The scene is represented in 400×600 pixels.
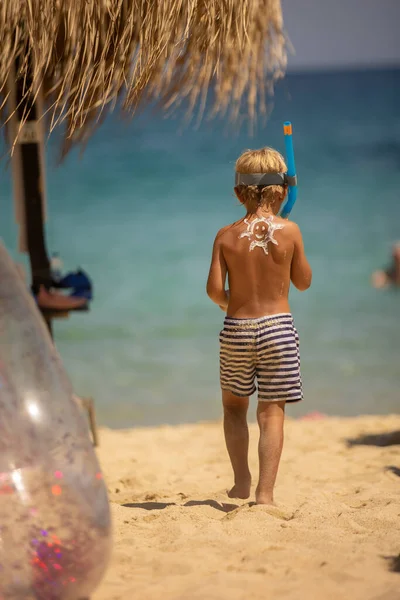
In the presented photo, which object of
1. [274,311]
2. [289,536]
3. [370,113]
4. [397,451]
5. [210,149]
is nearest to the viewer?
[289,536]

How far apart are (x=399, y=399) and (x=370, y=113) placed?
11.4 m

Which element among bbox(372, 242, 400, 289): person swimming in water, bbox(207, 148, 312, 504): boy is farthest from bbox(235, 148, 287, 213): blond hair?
bbox(372, 242, 400, 289): person swimming in water

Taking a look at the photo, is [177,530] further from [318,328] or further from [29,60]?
[318,328]

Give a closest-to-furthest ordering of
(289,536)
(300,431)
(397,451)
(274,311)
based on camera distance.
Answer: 1. (289,536)
2. (274,311)
3. (397,451)
4. (300,431)

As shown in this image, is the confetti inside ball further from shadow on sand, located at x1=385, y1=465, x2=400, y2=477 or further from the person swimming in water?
the person swimming in water

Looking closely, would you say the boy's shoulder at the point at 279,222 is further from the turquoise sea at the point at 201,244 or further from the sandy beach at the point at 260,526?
the turquoise sea at the point at 201,244

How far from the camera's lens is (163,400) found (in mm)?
7043

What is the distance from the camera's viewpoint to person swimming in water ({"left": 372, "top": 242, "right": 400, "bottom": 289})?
33.9 ft

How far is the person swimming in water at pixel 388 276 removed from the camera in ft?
33.9

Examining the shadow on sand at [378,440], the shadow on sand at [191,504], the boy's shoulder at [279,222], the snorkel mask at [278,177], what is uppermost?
the snorkel mask at [278,177]

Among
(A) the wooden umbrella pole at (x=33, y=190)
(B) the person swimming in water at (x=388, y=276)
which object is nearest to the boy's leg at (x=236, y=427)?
(A) the wooden umbrella pole at (x=33, y=190)

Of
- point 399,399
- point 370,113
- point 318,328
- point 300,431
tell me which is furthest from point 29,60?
point 370,113

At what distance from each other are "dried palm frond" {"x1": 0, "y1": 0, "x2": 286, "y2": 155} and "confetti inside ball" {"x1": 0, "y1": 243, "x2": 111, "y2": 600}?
1.26 meters

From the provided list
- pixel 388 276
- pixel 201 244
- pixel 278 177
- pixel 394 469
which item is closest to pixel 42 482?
pixel 278 177
